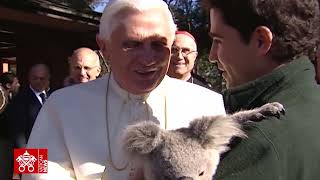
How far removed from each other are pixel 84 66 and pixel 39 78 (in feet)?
4.57

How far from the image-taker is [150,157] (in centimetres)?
168

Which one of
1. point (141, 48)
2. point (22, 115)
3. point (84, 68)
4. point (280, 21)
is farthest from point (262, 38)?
point (22, 115)

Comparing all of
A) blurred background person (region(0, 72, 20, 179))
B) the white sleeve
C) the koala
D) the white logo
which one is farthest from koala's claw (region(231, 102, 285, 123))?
blurred background person (region(0, 72, 20, 179))

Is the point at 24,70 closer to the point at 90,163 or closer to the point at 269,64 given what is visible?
the point at 90,163

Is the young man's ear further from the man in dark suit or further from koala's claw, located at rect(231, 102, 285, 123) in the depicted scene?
the man in dark suit

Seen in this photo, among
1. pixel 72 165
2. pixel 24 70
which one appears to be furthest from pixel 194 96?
pixel 24 70

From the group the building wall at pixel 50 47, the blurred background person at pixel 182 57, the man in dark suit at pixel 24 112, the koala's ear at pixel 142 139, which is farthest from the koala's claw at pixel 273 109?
the building wall at pixel 50 47

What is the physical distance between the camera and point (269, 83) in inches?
59.9

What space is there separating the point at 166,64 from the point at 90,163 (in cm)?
57

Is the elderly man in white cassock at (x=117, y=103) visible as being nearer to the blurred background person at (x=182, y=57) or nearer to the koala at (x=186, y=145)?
the koala at (x=186, y=145)

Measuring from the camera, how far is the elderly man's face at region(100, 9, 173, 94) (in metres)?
2.35

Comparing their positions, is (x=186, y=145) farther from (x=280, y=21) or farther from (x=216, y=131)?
Answer: (x=280, y=21)

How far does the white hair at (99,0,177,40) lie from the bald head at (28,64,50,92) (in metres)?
4.55

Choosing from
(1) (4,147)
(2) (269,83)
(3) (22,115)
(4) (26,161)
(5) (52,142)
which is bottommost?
(1) (4,147)
